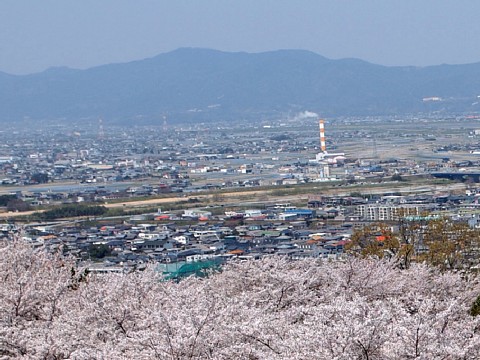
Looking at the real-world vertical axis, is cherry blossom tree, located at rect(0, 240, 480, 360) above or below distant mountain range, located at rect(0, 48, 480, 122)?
above

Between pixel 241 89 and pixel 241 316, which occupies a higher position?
pixel 241 316

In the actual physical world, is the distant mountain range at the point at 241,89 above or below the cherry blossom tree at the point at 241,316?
below

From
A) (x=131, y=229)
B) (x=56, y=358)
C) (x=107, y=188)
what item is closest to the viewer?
(x=56, y=358)

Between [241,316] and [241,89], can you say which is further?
[241,89]

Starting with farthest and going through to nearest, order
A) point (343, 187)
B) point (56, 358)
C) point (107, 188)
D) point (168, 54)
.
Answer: point (168, 54)
point (107, 188)
point (343, 187)
point (56, 358)

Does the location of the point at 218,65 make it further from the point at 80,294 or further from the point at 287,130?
the point at 80,294

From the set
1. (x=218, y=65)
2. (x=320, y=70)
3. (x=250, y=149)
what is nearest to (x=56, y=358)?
(x=250, y=149)

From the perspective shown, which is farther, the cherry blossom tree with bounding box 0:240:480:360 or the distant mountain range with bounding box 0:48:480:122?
the distant mountain range with bounding box 0:48:480:122

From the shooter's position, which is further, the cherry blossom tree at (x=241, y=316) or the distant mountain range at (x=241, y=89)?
the distant mountain range at (x=241, y=89)
